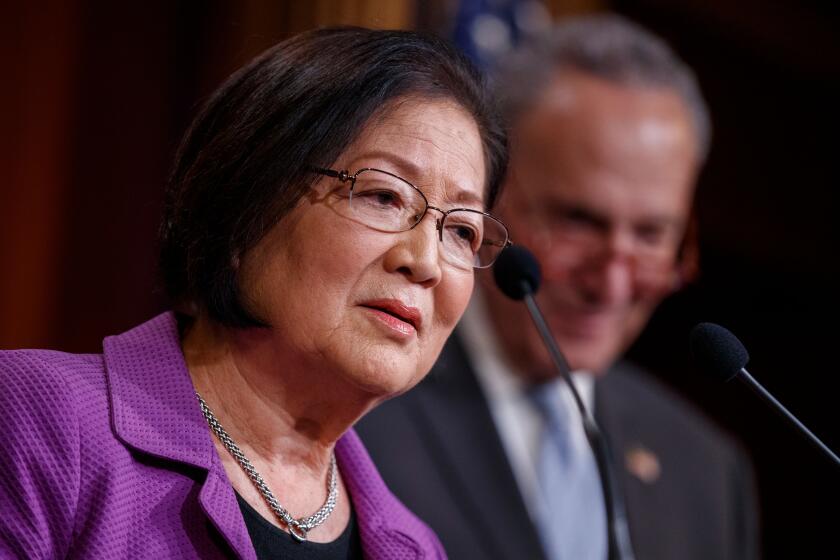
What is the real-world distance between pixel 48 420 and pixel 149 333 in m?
0.28

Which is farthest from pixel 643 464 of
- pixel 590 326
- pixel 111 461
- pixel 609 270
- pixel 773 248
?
pixel 773 248

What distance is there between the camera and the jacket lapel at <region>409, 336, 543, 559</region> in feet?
8.41

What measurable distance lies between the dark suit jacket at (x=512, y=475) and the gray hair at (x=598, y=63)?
2.91ft

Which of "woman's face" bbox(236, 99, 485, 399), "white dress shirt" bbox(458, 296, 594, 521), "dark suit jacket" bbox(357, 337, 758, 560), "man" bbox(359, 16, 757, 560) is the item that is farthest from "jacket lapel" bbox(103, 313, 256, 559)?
"white dress shirt" bbox(458, 296, 594, 521)

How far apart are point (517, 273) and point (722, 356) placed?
0.41 meters

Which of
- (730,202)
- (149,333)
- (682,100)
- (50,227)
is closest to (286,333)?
(149,333)

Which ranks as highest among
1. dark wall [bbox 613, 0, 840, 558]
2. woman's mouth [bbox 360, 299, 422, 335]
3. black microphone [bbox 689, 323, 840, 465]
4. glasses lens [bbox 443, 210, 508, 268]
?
glasses lens [bbox 443, 210, 508, 268]

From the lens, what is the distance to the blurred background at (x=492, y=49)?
2871mm

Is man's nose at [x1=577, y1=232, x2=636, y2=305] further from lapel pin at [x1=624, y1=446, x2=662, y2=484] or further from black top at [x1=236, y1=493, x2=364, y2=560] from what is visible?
black top at [x1=236, y1=493, x2=364, y2=560]

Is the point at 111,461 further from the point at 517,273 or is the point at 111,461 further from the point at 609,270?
the point at 609,270

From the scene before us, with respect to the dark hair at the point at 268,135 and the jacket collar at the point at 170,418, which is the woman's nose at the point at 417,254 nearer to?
the dark hair at the point at 268,135

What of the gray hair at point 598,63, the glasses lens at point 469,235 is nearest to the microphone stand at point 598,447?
the glasses lens at point 469,235

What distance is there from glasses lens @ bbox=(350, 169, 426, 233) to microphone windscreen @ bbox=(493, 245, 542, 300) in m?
0.41

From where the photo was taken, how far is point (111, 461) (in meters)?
1.37
